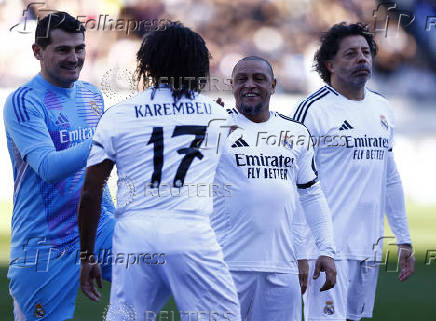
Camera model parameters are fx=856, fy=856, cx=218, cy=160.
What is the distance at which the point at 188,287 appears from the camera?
4.34 m

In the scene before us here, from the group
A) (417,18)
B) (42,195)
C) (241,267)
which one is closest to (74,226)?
(42,195)

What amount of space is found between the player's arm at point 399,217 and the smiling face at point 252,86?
150 centimetres

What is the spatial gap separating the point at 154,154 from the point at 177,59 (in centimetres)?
55

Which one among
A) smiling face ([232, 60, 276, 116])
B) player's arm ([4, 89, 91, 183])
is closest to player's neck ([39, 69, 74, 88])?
player's arm ([4, 89, 91, 183])

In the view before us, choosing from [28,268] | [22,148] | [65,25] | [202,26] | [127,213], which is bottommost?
[28,268]

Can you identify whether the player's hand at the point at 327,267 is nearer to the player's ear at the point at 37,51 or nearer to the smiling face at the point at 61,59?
the smiling face at the point at 61,59

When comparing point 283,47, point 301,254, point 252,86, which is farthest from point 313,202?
point 283,47

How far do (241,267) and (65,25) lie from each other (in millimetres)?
2051

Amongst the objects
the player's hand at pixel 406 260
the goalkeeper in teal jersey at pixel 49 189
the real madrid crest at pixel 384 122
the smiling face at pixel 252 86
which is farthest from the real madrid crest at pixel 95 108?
the player's hand at pixel 406 260

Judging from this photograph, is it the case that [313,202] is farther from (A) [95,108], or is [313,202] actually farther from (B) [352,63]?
(A) [95,108]

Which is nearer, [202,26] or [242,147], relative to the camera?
[242,147]

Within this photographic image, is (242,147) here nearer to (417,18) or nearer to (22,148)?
(22,148)

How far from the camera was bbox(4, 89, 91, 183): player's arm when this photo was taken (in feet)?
16.7

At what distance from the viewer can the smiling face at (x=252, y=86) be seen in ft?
18.1
